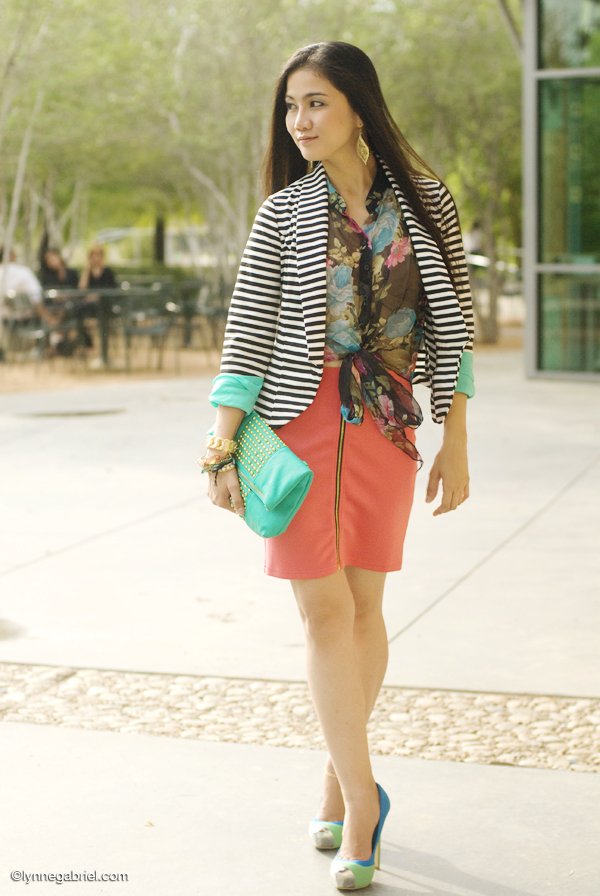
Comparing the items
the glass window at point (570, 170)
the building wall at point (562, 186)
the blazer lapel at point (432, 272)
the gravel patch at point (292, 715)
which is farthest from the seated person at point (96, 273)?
the blazer lapel at point (432, 272)

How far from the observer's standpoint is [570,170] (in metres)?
15.7

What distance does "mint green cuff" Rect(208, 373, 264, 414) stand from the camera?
3.17 metres

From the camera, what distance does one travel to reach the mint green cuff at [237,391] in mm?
3168

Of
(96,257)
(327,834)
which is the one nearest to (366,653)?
(327,834)

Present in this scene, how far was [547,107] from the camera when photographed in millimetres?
15773

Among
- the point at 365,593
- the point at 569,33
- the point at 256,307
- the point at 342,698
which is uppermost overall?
the point at 569,33

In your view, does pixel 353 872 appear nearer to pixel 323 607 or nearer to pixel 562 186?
pixel 323 607

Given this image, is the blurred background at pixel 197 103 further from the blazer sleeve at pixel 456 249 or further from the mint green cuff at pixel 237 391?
the mint green cuff at pixel 237 391

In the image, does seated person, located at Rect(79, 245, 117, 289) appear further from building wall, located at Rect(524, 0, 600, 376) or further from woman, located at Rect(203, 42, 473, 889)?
woman, located at Rect(203, 42, 473, 889)

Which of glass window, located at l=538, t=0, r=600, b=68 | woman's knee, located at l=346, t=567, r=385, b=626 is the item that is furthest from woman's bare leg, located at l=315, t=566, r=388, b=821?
glass window, located at l=538, t=0, r=600, b=68

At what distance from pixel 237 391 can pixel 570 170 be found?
43.5 feet

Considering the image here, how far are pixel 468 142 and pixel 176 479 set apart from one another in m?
15.2

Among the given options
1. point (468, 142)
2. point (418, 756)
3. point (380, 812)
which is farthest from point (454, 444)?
point (468, 142)

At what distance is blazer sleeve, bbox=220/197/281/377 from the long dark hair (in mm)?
298
